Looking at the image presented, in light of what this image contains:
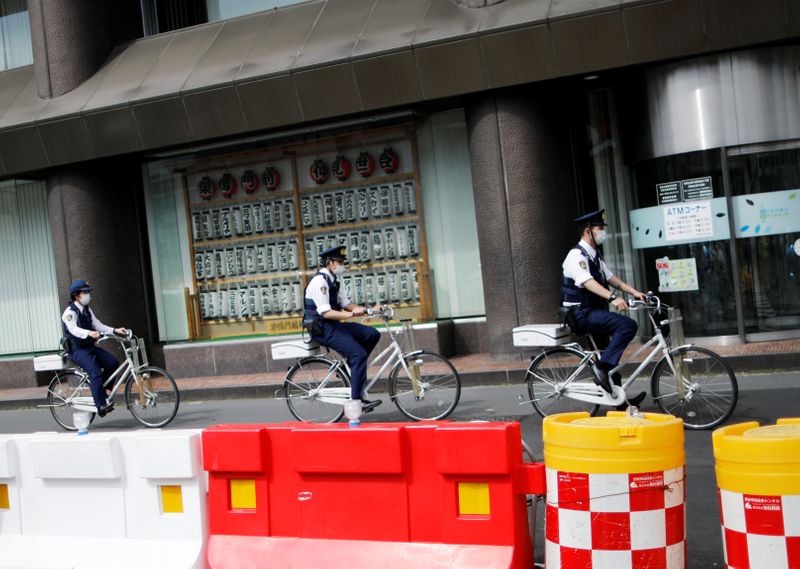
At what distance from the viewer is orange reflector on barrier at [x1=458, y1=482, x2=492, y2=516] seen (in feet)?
15.2

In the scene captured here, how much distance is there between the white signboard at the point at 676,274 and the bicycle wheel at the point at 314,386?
5.60 meters

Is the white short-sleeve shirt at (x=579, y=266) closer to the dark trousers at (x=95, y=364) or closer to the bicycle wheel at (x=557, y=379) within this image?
the bicycle wheel at (x=557, y=379)

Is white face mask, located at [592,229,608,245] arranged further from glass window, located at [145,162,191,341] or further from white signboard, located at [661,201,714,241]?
glass window, located at [145,162,191,341]

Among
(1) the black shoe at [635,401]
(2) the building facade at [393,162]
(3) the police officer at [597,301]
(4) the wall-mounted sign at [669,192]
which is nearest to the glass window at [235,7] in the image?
(2) the building facade at [393,162]

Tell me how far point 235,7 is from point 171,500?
1318 centimetres

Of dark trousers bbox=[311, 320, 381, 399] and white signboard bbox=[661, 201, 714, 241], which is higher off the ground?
white signboard bbox=[661, 201, 714, 241]

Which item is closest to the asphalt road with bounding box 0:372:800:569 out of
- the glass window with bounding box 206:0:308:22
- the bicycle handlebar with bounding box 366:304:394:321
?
the bicycle handlebar with bounding box 366:304:394:321

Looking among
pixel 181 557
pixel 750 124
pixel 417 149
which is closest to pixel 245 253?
pixel 417 149

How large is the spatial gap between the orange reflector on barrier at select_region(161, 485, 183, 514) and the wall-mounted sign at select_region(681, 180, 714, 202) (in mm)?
9730

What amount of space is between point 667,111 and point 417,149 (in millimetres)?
3994

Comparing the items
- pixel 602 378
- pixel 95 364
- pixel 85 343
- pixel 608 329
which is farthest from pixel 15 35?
pixel 602 378

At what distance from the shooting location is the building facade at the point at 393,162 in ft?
41.8

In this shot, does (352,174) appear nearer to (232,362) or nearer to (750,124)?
(232,362)

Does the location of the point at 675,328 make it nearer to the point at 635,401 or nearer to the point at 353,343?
the point at 635,401
